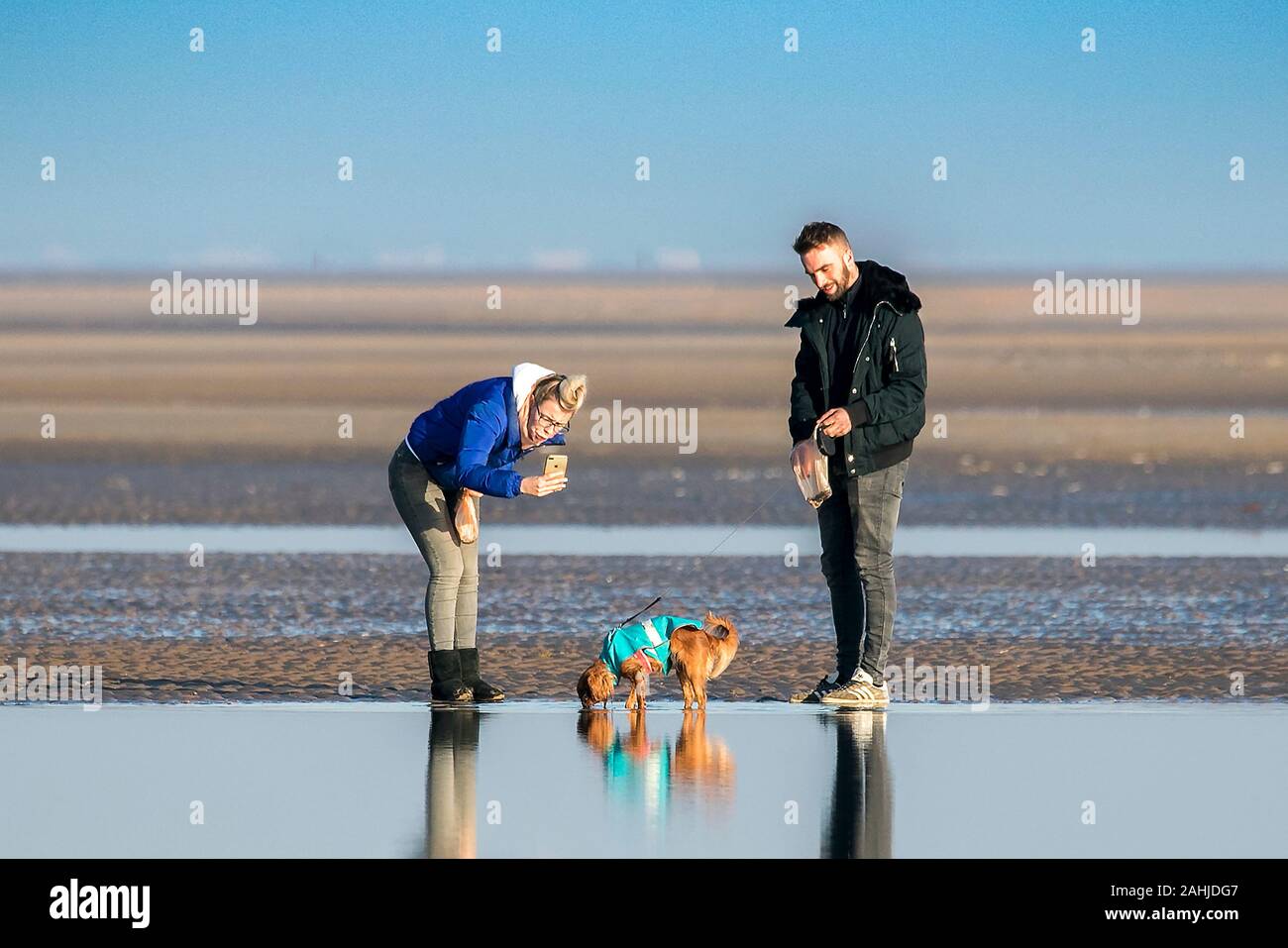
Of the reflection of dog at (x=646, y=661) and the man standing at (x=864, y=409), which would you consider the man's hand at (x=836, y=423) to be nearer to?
the man standing at (x=864, y=409)

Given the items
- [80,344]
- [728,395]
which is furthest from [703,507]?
[80,344]

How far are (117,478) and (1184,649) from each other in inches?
469

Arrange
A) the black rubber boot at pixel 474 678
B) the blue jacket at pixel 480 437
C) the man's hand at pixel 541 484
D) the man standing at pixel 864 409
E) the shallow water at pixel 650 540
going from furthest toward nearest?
1. the shallow water at pixel 650 540
2. the black rubber boot at pixel 474 678
3. the man standing at pixel 864 409
4. the blue jacket at pixel 480 437
5. the man's hand at pixel 541 484

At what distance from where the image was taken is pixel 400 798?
5984 millimetres

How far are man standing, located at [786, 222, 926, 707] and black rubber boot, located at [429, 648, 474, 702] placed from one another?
4.57ft

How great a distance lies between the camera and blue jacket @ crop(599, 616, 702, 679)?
24.9ft

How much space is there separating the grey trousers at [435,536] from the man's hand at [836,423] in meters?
1.45

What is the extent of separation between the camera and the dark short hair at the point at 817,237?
301 inches

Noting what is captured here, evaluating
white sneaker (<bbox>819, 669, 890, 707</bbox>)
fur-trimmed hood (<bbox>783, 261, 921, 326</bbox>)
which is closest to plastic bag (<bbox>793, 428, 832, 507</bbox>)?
fur-trimmed hood (<bbox>783, 261, 921, 326</bbox>)

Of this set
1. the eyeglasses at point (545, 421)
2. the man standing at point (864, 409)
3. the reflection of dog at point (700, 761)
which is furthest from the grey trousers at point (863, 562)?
the eyeglasses at point (545, 421)

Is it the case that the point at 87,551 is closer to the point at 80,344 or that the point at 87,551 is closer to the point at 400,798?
the point at 400,798

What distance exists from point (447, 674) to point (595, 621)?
2.78 m
